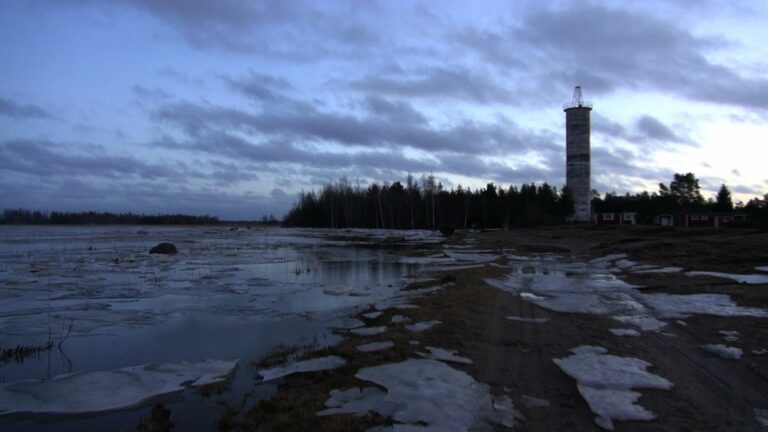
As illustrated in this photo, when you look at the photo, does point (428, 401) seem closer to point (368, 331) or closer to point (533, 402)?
point (533, 402)

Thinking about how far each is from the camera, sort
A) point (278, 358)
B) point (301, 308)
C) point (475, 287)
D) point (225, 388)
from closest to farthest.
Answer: point (225, 388)
point (278, 358)
point (301, 308)
point (475, 287)

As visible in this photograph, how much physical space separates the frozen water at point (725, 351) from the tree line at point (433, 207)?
7249 centimetres

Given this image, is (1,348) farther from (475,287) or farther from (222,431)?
(475,287)

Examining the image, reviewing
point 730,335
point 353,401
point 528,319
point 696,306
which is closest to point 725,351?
point 730,335

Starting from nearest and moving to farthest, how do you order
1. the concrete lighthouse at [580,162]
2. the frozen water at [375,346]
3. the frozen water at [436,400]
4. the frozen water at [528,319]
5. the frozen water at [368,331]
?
the frozen water at [436,400]
the frozen water at [375,346]
the frozen water at [368,331]
the frozen water at [528,319]
the concrete lighthouse at [580,162]

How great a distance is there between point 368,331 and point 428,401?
4.54m

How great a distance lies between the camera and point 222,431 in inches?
237

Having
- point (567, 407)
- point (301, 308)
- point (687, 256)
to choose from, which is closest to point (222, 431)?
point (567, 407)

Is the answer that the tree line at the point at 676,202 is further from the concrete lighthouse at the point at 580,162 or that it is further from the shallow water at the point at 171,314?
the shallow water at the point at 171,314

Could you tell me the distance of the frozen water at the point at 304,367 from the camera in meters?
8.09

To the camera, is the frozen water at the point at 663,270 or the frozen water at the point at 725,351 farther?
the frozen water at the point at 663,270

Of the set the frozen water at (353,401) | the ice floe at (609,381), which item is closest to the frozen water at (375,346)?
the frozen water at (353,401)

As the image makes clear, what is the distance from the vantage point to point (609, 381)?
7.34 metres

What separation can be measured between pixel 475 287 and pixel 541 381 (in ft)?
32.2
